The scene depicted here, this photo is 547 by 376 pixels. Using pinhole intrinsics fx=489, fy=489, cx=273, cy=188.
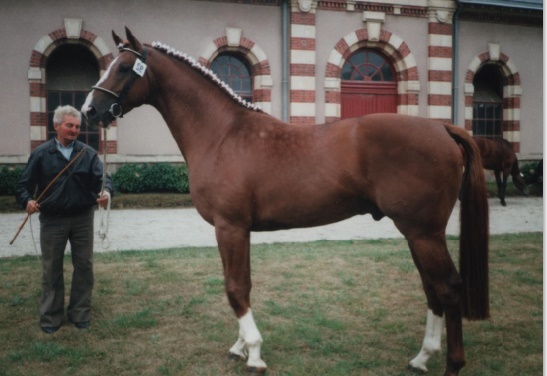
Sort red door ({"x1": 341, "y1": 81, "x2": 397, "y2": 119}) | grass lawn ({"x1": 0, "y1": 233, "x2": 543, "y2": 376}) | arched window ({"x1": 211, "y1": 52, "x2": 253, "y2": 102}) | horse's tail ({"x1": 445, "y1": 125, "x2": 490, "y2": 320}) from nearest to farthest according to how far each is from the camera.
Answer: horse's tail ({"x1": 445, "y1": 125, "x2": 490, "y2": 320})
grass lawn ({"x1": 0, "y1": 233, "x2": 543, "y2": 376})
arched window ({"x1": 211, "y1": 52, "x2": 253, "y2": 102})
red door ({"x1": 341, "y1": 81, "x2": 397, "y2": 119})

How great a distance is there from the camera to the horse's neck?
12.7ft

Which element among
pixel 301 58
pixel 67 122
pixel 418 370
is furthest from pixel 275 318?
pixel 301 58

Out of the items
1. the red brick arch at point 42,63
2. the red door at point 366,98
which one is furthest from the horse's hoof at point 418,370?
the red door at point 366,98

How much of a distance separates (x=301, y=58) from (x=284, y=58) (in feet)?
1.70

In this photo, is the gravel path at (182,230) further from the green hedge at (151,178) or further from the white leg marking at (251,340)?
the white leg marking at (251,340)

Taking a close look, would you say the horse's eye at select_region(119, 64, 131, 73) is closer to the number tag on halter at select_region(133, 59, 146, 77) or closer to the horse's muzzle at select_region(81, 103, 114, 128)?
the number tag on halter at select_region(133, 59, 146, 77)

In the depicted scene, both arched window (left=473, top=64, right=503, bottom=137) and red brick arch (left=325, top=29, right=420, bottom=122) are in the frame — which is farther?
arched window (left=473, top=64, right=503, bottom=137)

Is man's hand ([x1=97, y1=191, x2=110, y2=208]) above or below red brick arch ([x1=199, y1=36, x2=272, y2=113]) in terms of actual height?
below

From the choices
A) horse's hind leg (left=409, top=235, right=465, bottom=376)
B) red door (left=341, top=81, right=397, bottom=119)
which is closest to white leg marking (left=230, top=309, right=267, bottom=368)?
horse's hind leg (left=409, top=235, right=465, bottom=376)

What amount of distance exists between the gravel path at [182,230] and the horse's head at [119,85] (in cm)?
423

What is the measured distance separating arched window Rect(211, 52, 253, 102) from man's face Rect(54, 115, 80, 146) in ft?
34.8

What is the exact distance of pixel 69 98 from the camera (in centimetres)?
1417

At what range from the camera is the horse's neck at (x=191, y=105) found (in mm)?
3859

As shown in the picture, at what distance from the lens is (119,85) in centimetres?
372
